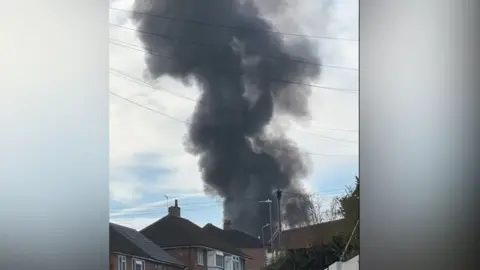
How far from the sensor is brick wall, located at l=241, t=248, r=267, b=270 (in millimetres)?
1802

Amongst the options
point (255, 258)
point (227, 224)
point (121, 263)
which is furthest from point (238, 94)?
point (121, 263)

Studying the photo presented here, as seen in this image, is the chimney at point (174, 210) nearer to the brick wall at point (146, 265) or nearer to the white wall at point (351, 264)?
the brick wall at point (146, 265)

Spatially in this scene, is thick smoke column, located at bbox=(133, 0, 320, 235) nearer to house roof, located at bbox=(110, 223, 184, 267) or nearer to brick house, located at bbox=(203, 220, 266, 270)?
brick house, located at bbox=(203, 220, 266, 270)

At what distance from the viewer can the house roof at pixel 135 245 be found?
69.2 inches

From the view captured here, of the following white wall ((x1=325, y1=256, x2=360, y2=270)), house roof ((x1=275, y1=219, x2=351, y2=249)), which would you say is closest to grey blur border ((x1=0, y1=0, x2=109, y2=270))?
house roof ((x1=275, y1=219, x2=351, y2=249))

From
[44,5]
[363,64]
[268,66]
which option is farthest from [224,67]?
[44,5]

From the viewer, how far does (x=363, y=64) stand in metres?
1.85

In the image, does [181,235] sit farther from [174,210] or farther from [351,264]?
[351,264]

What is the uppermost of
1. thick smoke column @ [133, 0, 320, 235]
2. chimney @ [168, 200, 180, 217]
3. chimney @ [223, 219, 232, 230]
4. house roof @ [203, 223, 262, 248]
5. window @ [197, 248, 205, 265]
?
thick smoke column @ [133, 0, 320, 235]

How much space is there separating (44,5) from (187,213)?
2.41ft

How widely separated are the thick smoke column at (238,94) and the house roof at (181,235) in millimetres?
78

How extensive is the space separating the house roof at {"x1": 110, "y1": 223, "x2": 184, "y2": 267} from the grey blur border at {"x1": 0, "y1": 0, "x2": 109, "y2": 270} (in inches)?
1.0

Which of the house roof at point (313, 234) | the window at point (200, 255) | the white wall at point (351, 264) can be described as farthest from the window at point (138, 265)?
the white wall at point (351, 264)

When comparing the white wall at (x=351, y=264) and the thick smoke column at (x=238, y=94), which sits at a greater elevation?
the thick smoke column at (x=238, y=94)
